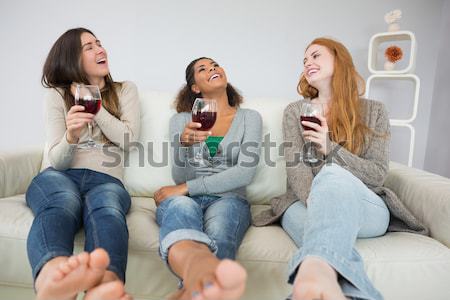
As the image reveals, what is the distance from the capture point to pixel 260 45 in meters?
2.71

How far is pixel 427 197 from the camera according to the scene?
1.38 m

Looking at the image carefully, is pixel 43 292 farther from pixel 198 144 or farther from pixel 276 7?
pixel 276 7

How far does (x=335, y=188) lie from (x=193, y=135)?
61 cm

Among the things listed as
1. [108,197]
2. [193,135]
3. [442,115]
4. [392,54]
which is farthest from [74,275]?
[442,115]

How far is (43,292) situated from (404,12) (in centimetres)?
286

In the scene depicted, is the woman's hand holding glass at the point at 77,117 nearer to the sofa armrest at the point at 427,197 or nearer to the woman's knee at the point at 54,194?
the woman's knee at the point at 54,194

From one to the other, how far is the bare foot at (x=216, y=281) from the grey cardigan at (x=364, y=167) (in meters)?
0.65

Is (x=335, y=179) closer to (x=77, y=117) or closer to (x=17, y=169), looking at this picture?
(x=77, y=117)

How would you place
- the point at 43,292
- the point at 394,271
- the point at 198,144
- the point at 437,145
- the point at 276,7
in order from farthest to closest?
the point at 437,145 < the point at 276,7 < the point at 198,144 < the point at 394,271 < the point at 43,292

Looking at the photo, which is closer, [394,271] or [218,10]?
[394,271]

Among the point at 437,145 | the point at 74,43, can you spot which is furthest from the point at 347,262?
the point at 437,145

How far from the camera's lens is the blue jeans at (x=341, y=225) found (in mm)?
885

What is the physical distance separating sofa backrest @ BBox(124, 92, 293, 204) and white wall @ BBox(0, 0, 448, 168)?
957mm

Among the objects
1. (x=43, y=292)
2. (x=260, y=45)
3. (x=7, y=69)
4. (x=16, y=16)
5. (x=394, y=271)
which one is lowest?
(x=394, y=271)
